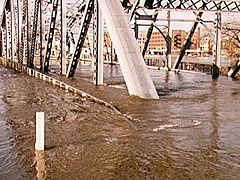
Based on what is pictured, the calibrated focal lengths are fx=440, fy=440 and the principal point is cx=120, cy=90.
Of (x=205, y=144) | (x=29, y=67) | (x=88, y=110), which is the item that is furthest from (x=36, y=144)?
(x=29, y=67)

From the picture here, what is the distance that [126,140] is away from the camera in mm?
11406

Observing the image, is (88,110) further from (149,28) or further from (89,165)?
(149,28)

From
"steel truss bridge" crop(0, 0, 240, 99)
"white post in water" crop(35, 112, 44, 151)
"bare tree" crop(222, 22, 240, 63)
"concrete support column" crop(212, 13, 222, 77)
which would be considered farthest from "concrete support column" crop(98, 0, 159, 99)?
"bare tree" crop(222, 22, 240, 63)

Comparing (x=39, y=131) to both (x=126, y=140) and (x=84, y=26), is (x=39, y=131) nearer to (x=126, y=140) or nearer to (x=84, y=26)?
(x=126, y=140)

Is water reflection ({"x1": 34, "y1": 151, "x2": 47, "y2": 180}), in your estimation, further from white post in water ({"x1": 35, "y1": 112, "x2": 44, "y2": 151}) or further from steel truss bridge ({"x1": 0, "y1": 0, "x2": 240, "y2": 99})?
steel truss bridge ({"x1": 0, "y1": 0, "x2": 240, "y2": 99})

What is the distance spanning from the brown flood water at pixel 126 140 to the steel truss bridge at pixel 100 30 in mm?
1660

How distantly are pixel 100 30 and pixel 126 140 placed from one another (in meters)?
12.8

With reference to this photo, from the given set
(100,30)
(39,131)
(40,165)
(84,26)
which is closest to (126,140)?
(39,131)

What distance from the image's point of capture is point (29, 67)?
3825 cm

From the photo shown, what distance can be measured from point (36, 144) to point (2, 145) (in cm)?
115

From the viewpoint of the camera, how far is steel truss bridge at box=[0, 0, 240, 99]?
61.4 ft

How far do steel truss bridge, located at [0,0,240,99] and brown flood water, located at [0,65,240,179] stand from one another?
166 centimetres

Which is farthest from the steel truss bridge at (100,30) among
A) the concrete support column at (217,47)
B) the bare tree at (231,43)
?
the bare tree at (231,43)

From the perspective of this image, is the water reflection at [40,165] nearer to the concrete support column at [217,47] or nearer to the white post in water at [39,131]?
the white post in water at [39,131]
